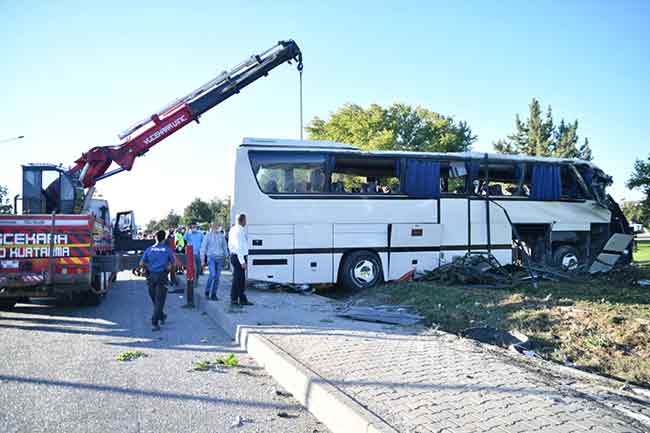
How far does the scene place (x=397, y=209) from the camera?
42.3 feet

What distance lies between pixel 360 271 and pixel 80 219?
253 inches

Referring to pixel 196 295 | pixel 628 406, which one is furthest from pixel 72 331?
pixel 628 406

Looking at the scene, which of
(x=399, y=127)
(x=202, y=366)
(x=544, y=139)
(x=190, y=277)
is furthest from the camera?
(x=544, y=139)

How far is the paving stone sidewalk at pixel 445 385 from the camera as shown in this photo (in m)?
3.77

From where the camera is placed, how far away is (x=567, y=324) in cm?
703

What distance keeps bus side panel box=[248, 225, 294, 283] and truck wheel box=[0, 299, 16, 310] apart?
487 centimetres

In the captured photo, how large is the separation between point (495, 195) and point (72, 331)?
424 inches

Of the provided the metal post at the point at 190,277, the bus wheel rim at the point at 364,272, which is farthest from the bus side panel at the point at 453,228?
the metal post at the point at 190,277

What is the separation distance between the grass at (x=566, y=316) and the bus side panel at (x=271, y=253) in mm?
2061

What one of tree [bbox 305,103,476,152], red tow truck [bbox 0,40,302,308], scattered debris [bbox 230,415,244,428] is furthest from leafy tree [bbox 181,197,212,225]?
scattered debris [bbox 230,415,244,428]

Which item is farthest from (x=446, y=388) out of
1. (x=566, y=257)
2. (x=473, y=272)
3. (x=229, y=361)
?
(x=566, y=257)

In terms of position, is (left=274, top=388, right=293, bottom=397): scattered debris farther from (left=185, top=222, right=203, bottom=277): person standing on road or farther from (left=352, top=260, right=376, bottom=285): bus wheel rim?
(left=185, top=222, right=203, bottom=277): person standing on road

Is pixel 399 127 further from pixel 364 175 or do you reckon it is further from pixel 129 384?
pixel 129 384

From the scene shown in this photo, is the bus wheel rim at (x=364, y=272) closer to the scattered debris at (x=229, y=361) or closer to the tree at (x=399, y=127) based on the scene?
the scattered debris at (x=229, y=361)
